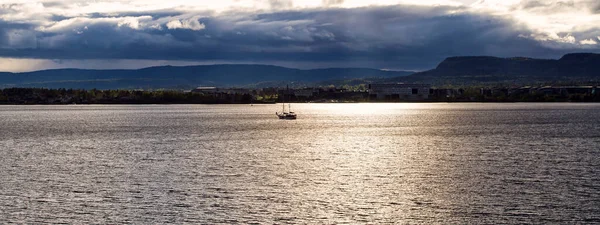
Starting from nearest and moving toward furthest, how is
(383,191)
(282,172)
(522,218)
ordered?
(522,218) < (383,191) < (282,172)

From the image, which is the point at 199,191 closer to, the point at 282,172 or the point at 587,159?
the point at 282,172

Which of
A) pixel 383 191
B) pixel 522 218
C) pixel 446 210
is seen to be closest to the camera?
pixel 522 218

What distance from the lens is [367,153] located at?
287 feet

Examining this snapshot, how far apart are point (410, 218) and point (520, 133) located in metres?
82.1

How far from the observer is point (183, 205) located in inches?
1953

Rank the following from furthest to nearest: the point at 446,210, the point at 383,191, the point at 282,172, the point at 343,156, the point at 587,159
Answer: the point at 343,156 → the point at 587,159 → the point at 282,172 → the point at 383,191 → the point at 446,210

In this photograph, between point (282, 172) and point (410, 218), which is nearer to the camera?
point (410, 218)

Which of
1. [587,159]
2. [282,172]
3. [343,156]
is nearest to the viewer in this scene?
[282,172]

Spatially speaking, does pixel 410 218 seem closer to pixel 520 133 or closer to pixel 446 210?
pixel 446 210

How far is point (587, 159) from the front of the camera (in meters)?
76.4

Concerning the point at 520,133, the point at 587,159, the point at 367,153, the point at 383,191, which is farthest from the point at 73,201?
the point at 520,133

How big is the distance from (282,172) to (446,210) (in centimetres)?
2255

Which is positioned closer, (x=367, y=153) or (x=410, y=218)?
(x=410, y=218)

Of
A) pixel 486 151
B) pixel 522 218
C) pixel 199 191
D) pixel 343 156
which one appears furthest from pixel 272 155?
pixel 522 218
